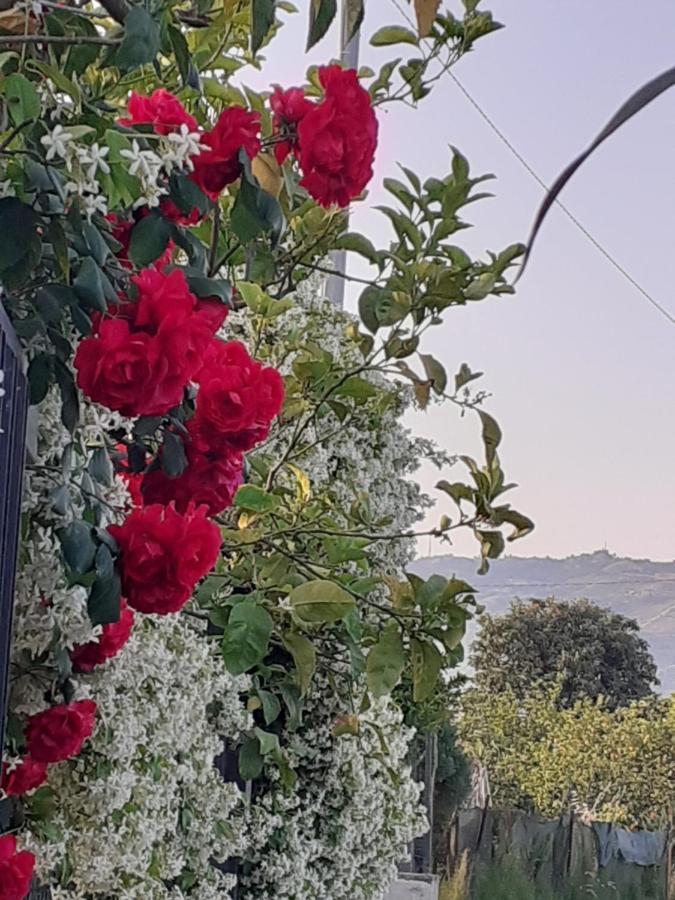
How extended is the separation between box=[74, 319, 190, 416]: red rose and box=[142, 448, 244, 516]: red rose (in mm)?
130

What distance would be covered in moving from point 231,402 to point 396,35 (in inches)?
22.3

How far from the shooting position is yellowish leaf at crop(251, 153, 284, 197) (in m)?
1.04

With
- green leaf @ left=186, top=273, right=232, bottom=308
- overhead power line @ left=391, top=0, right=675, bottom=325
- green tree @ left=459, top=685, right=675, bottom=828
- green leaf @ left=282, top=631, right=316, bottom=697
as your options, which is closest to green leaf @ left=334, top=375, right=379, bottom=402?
green leaf @ left=282, top=631, right=316, bottom=697

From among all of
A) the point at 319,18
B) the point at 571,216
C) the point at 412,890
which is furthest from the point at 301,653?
the point at 571,216

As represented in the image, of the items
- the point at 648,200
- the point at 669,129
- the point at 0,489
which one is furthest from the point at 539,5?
the point at 0,489

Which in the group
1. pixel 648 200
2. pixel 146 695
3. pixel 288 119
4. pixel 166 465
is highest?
pixel 648 200

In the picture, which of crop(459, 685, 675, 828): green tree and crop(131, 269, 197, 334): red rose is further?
crop(459, 685, 675, 828): green tree

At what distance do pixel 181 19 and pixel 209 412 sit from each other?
0.33 m

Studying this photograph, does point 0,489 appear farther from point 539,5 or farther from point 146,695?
point 539,5

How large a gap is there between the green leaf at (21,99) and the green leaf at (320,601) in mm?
517

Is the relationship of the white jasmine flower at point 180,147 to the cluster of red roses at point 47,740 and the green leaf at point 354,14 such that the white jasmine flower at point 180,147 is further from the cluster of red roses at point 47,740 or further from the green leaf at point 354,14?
the cluster of red roses at point 47,740

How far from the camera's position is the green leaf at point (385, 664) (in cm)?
112

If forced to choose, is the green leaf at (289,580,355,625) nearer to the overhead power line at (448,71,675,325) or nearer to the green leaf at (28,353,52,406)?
the green leaf at (28,353,52,406)

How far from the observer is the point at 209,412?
85 cm
